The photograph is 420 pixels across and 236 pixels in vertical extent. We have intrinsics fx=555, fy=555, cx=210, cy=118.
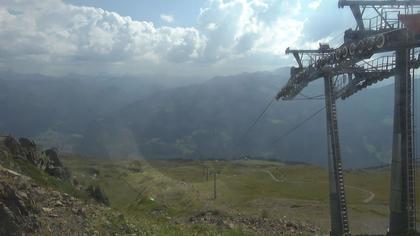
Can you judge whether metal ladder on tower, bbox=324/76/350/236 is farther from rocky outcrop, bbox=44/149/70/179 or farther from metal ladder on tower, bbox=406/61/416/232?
rocky outcrop, bbox=44/149/70/179

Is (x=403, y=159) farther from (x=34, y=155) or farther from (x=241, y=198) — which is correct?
(x=241, y=198)

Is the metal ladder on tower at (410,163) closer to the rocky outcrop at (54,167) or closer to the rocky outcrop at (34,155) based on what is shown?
the rocky outcrop at (34,155)

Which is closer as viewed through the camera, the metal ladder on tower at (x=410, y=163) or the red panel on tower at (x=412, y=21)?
the red panel on tower at (x=412, y=21)

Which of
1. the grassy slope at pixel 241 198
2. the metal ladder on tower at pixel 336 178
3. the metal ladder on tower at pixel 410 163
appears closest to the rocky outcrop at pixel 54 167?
the grassy slope at pixel 241 198

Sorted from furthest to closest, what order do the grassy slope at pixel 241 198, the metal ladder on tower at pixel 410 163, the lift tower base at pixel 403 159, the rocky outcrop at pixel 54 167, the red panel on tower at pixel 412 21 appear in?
the grassy slope at pixel 241 198 < the rocky outcrop at pixel 54 167 < the lift tower base at pixel 403 159 < the metal ladder on tower at pixel 410 163 < the red panel on tower at pixel 412 21

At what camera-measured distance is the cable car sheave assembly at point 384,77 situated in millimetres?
34625

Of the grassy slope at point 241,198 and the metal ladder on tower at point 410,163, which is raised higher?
the metal ladder on tower at point 410,163

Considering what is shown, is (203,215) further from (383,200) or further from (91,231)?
(383,200)

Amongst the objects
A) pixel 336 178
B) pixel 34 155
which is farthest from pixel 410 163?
pixel 34 155

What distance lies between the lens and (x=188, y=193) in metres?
83.4

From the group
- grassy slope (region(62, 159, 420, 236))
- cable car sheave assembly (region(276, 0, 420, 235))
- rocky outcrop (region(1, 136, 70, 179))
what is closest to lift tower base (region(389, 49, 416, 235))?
cable car sheave assembly (region(276, 0, 420, 235))

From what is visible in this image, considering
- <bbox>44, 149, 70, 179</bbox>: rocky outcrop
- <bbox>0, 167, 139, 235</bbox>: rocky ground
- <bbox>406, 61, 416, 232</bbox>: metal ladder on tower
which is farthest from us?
<bbox>44, 149, 70, 179</bbox>: rocky outcrop

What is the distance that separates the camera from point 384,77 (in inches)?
1630

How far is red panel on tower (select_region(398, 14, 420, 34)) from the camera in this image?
1353 inches
